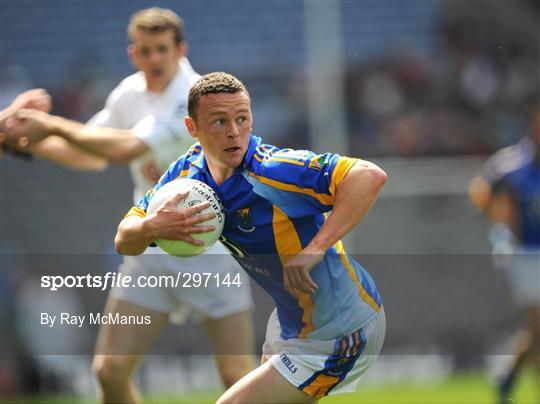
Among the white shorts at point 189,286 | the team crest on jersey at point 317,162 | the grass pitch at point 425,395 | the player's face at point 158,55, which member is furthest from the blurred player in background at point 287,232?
the grass pitch at point 425,395

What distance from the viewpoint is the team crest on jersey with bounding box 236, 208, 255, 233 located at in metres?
4.34

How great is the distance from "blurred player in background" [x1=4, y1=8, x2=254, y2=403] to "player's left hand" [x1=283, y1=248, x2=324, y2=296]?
1655 mm

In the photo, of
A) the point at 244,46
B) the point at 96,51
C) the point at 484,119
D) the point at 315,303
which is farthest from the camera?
the point at 484,119

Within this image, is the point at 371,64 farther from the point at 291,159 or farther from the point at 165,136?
the point at 291,159

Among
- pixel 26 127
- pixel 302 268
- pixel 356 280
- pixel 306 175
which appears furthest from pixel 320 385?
pixel 26 127

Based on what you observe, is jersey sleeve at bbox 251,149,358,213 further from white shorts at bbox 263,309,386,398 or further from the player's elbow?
white shorts at bbox 263,309,386,398

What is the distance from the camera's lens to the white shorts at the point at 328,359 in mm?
4371

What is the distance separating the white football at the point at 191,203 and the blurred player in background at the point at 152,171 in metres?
1.29

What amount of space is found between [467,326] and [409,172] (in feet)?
7.34

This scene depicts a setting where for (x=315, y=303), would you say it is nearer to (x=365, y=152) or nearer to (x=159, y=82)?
(x=159, y=82)

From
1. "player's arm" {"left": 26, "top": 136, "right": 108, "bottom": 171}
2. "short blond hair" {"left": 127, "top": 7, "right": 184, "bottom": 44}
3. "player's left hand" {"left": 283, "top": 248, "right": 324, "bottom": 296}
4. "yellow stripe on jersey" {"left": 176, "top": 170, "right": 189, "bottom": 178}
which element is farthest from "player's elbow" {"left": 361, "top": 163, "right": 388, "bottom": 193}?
"player's arm" {"left": 26, "top": 136, "right": 108, "bottom": 171}

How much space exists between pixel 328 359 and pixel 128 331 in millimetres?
1625

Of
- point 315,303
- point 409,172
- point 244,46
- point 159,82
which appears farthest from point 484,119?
point 315,303

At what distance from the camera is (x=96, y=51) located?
10.4m
